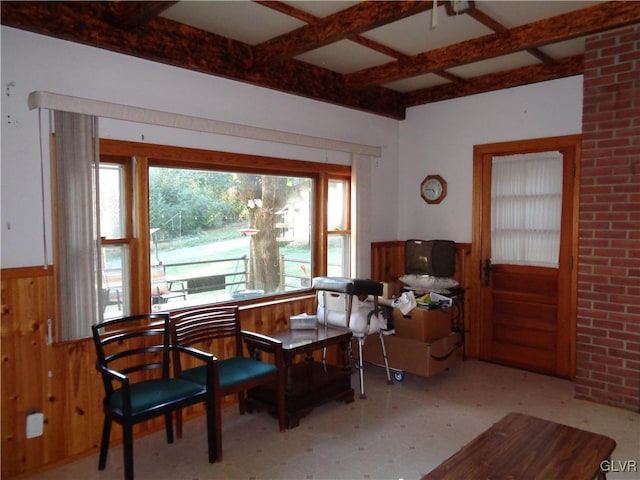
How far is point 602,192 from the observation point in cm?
351

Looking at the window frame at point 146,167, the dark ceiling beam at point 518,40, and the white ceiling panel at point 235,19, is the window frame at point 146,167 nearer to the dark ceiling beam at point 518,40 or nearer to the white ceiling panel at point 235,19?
the white ceiling panel at point 235,19

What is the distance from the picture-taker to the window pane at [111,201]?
9.96 ft

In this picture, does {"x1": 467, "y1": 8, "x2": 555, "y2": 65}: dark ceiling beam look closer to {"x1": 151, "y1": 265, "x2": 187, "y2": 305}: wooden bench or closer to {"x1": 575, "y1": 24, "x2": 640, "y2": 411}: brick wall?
{"x1": 575, "y1": 24, "x2": 640, "y2": 411}: brick wall

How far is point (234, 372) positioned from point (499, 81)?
139 inches

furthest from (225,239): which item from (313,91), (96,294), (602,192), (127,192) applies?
(602,192)

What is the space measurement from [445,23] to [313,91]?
132 cm

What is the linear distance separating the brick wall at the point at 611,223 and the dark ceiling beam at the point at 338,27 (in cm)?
175

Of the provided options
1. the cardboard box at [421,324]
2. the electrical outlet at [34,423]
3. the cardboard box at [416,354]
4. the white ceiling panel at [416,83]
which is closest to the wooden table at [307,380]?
the cardboard box at [416,354]

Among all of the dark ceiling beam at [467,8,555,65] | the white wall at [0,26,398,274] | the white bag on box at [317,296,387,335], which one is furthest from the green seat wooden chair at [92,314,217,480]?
the dark ceiling beam at [467,8,555,65]

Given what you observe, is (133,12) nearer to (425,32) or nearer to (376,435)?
(425,32)

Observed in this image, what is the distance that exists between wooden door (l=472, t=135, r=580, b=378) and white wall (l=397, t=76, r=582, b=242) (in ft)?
0.38

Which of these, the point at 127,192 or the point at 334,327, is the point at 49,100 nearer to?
the point at 127,192

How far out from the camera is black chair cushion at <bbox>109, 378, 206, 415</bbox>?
2.56 meters

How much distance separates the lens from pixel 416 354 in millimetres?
3973
